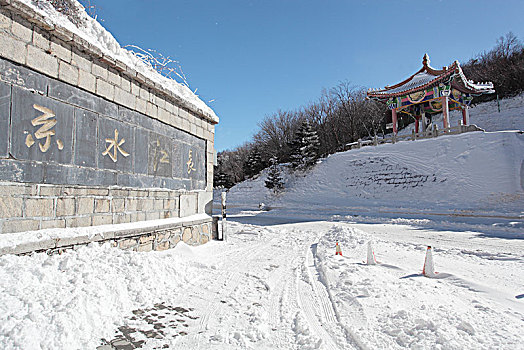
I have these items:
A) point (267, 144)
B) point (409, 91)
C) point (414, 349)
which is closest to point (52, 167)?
point (414, 349)

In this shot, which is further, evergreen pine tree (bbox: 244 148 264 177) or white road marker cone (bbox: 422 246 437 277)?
evergreen pine tree (bbox: 244 148 264 177)

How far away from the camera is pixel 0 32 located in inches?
135

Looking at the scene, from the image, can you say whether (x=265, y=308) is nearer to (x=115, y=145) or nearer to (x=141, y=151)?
(x=115, y=145)

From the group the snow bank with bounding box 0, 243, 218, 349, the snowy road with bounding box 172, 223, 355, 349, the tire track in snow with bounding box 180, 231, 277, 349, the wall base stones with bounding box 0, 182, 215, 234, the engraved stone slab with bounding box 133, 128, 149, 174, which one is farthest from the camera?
the engraved stone slab with bounding box 133, 128, 149, 174

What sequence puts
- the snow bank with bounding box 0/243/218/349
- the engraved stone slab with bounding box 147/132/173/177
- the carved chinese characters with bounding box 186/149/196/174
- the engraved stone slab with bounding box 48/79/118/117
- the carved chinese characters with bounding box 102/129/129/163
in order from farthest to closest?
the carved chinese characters with bounding box 186/149/196/174
the engraved stone slab with bounding box 147/132/173/177
the carved chinese characters with bounding box 102/129/129/163
the engraved stone slab with bounding box 48/79/118/117
the snow bank with bounding box 0/243/218/349

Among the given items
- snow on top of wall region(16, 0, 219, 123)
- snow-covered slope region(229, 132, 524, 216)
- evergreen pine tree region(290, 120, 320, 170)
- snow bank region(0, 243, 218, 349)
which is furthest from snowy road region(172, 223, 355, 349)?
evergreen pine tree region(290, 120, 320, 170)

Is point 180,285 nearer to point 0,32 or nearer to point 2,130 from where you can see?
point 2,130

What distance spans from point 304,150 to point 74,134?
23008 mm

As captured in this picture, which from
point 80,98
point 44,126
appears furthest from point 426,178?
point 44,126

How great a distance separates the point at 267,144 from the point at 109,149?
105 ft

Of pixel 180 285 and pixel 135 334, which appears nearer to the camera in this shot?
pixel 135 334

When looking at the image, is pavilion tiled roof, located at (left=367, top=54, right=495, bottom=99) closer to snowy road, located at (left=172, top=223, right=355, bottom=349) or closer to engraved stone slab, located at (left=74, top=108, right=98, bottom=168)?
snowy road, located at (left=172, top=223, right=355, bottom=349)

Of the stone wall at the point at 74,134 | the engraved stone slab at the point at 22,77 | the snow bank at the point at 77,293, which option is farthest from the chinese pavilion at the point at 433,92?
the engraved stone slab at the point at 22,77

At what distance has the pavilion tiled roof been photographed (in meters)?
19.8
